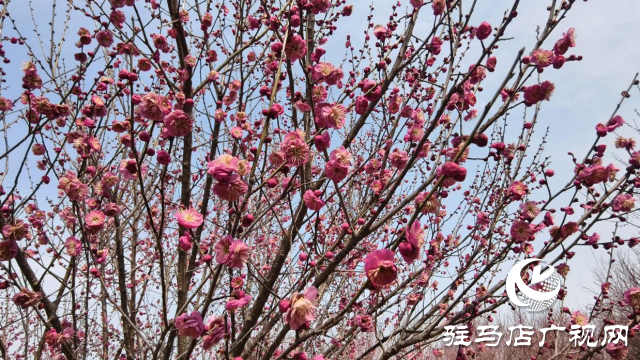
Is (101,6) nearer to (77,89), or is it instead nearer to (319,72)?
(77,89)

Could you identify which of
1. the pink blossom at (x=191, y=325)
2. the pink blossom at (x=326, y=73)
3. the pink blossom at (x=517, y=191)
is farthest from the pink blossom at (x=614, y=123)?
the pink blossom at (x=191, y=325)

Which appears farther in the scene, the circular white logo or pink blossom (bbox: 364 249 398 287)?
the circular white logo

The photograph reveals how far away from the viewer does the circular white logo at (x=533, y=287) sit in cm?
246

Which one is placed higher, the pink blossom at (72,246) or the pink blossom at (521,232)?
the pink blossom at (72,246)

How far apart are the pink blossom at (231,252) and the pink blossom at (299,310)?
0.26m

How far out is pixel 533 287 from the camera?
2.73m

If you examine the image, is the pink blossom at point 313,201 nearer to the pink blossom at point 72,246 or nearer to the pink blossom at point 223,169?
the pink blossom at point 223,169

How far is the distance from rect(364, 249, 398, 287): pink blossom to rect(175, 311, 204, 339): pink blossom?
771 mm

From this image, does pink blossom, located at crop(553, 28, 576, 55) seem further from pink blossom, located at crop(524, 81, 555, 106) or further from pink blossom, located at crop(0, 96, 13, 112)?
pink blossom, located at crop(0, 96, 13, 112)

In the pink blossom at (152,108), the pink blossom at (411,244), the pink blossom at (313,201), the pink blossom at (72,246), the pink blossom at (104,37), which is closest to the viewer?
the pink blossom at (411,244)

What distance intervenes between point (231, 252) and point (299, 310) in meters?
0.34

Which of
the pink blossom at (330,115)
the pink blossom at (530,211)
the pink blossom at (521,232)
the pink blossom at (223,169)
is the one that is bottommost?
the pink blossom at (223,169)

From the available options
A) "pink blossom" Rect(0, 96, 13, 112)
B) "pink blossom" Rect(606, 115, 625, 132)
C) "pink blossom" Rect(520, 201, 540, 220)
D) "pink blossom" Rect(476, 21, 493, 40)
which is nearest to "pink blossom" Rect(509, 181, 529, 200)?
"pink blossom" Rect(520, 201, 540, 220)

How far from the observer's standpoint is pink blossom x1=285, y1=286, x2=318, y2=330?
4.75ft
